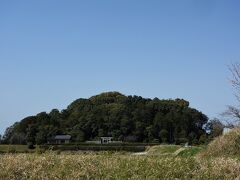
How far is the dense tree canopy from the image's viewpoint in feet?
280

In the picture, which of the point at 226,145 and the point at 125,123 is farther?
the point at 125,123

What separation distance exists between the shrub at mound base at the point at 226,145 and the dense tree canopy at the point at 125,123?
63.7 meters

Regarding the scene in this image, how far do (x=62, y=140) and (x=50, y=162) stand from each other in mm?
74360

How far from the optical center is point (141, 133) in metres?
90.6

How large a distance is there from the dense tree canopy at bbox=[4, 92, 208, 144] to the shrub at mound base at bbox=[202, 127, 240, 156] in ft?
209

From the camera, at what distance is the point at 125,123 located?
9156 cm

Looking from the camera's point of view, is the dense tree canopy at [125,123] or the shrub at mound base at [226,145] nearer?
the shrub at mound base at [226,145]

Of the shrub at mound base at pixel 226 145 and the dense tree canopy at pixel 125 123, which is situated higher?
the dense tree canopy at pixel 125 123

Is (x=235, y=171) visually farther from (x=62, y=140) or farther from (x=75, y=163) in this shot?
(x=62, y=140)

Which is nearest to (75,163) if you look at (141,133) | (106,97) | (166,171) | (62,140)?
(166,171)

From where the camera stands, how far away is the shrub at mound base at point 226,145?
15812 mm

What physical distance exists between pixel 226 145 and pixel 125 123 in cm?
7538

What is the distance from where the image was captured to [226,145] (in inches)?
643

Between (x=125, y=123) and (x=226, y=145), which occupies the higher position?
(x=125, y=123)
